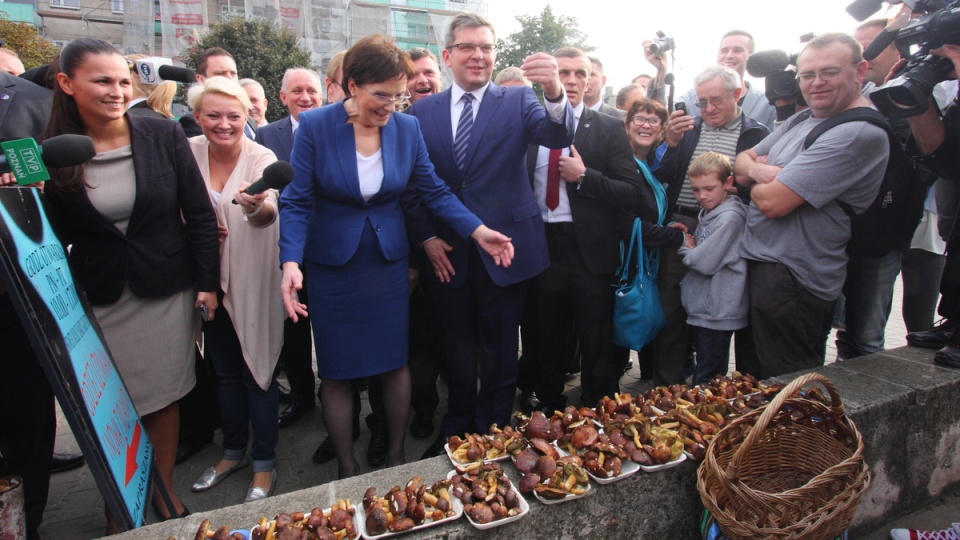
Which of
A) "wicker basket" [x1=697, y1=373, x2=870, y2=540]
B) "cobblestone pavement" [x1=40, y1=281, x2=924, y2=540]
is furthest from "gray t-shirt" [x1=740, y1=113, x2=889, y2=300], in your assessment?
"cobblestone pavement" [x1=40, y1=281, x2=924, y2=540]

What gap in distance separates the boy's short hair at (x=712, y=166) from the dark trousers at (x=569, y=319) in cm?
77

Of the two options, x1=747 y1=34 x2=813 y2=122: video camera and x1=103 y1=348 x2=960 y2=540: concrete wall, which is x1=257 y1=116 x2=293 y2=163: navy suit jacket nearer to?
x1=103 y1=348 x2=960 y2=540: concrete wall

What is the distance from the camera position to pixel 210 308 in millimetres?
2523

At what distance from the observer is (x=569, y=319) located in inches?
136

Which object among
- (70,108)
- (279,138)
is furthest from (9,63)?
(70,108)

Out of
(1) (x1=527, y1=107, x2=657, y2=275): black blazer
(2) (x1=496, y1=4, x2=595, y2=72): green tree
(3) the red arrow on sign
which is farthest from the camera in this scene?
(2) (x1=496, y1=4, x2=595, y2=72): green tree

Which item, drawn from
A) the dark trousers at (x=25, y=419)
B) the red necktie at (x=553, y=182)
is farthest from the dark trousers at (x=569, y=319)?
the dark trousers at (x=25, y=419)

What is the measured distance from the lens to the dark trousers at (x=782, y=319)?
2.74 meters

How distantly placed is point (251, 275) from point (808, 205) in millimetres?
2759

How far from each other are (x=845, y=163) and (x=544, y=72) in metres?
1.47

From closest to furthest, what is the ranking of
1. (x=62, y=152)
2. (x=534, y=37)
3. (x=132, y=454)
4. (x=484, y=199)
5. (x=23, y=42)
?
(x=62, y=152) → (x=132, y=454) → (x=484, y=199) → (x=23, y=42) → (x=534, y=37)

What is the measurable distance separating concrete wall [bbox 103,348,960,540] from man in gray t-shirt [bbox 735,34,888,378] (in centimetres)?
28

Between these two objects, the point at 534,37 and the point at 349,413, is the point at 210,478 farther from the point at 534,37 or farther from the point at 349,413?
the point at 534,37

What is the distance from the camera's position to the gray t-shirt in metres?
2.54
